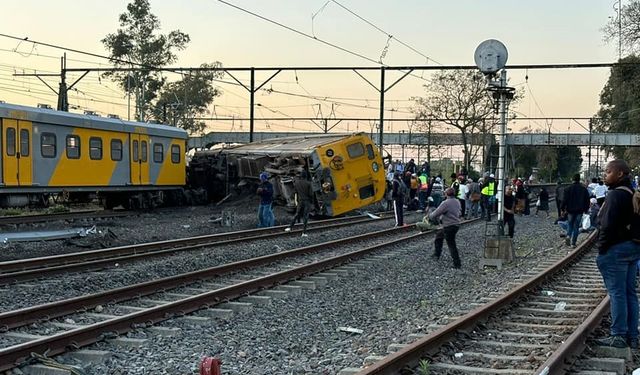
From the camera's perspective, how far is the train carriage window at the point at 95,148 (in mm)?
23125

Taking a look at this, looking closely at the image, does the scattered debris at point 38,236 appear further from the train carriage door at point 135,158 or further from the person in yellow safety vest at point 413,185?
the person in yellow safety vest at point 413,185

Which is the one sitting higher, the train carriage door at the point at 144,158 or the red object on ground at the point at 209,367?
the train carriage door at the point at 144,158

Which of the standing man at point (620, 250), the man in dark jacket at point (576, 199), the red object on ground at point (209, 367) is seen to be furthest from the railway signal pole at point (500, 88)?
the red object on ground at point (209, 367)

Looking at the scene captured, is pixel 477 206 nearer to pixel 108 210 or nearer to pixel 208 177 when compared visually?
pixel 208 177

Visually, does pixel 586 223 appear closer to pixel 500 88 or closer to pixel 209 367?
pixel 500 88

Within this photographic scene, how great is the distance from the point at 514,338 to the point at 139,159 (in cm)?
1999

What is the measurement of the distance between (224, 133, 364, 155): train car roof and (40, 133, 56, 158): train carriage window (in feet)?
23.9

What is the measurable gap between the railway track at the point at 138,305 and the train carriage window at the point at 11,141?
9319 mm

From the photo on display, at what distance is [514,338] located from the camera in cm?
782

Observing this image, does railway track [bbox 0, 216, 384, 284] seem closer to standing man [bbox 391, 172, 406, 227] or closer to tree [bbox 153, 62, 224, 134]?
standing man [bbox 391, 172, 406, 227]

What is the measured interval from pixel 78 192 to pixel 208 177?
25.8 ft

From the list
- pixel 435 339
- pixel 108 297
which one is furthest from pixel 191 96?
pixel 435 339

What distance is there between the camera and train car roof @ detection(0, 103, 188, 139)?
19891 millimetres

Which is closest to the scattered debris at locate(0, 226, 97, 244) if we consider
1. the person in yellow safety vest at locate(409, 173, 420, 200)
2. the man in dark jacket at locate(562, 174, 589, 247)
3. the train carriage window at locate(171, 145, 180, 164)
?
the man in dark jacket at locate(562, 174, 589, 247)
